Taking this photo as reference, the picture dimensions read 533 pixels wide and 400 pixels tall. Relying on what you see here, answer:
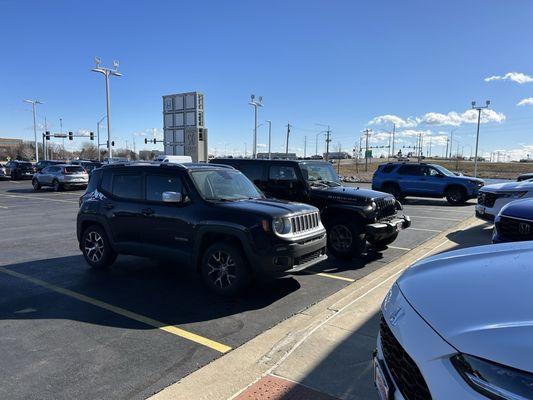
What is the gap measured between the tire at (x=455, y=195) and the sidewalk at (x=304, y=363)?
15.1 m

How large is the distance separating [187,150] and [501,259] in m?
35.2

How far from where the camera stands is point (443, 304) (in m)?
2.05

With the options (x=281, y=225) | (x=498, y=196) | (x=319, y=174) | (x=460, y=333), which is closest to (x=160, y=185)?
(x=281, y=225)

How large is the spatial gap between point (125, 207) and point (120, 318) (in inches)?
87.2

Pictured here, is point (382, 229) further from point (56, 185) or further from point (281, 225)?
point (56, 185)

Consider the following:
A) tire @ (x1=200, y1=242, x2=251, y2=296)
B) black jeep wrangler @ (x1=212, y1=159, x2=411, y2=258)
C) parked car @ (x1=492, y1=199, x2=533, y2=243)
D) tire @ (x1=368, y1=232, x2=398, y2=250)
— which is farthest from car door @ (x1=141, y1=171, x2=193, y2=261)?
parked car @ (x1=492, y1=199, x2=533, y2=243)

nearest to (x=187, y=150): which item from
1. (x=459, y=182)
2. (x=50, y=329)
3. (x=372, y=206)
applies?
(x=459, y=182)

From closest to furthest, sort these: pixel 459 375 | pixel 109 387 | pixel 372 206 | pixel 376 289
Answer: pixel 459 375 → pixel 109 387 → pixel 376 289 → pixel 372 206

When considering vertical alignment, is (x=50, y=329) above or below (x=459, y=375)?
below

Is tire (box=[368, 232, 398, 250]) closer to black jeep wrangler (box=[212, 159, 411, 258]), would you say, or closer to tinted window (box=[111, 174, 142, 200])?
black jeep wrangler (box=[212, 159, 411, 258])

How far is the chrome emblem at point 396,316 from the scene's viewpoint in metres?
2.22

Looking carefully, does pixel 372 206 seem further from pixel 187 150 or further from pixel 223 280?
pixel 187 150

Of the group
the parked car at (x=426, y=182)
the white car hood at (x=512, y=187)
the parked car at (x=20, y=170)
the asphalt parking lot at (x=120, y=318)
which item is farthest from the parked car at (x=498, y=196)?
the parked car at (x=20, y=170)

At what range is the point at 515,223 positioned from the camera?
5648 millimetres
